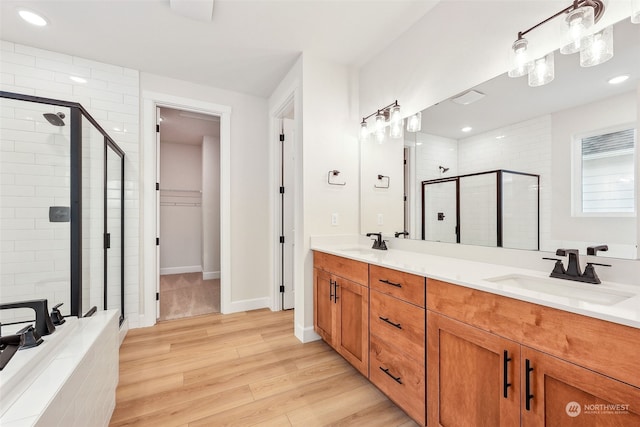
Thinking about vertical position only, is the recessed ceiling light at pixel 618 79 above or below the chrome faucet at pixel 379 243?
above

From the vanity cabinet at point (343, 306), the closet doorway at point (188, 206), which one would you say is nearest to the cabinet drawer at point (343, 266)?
the vanity cabinet at point (343, 306)

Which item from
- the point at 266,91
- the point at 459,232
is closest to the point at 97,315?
the point at 459,232

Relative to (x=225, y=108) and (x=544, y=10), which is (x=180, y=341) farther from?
(x=544, y=10)

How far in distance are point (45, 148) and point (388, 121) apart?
2.77 metres

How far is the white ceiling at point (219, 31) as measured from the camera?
192 cm

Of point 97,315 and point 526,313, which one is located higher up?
point 526,313

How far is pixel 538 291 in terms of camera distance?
121cm

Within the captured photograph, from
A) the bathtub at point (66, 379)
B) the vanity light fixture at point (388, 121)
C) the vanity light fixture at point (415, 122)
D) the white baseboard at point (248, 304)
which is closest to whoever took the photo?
the bathtub at point (66, 379)

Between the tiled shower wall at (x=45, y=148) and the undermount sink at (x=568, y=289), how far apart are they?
2.55m

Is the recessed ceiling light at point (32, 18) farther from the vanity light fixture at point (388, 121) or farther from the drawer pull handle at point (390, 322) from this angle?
the drawer pull handle at point (390, 322)

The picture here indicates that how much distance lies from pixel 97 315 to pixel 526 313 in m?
2.18

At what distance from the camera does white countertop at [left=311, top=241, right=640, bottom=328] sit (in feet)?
2.56

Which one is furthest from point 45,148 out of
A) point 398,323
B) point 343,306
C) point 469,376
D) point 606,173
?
point 606,173

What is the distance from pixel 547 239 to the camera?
134 cm
